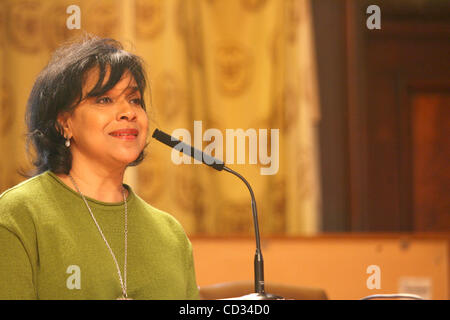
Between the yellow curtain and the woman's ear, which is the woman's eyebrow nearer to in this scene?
the woman's ear

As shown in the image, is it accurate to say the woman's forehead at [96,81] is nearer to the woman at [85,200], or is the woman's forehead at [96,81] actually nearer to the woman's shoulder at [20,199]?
the woman at [85,200]

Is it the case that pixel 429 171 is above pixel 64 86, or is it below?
below

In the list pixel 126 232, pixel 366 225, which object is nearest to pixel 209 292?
pixel 126 232

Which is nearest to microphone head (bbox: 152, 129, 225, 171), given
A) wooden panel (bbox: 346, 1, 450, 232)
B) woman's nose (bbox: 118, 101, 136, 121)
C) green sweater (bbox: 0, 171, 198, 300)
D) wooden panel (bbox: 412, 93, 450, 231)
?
woman's nose (bbox: 118, 101, 136, 121)

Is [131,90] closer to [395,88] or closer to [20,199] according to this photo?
[20,199]

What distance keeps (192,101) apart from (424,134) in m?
1.02

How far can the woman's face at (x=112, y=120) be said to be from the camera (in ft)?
3.65

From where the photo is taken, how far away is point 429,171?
2605mm

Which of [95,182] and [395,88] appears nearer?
[95,182]

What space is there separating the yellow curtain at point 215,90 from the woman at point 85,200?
3.00 ft

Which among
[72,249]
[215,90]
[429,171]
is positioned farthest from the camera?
[429,171]

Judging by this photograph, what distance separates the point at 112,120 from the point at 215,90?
4.09 ft

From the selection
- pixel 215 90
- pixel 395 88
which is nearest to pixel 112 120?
pixel 215 90
